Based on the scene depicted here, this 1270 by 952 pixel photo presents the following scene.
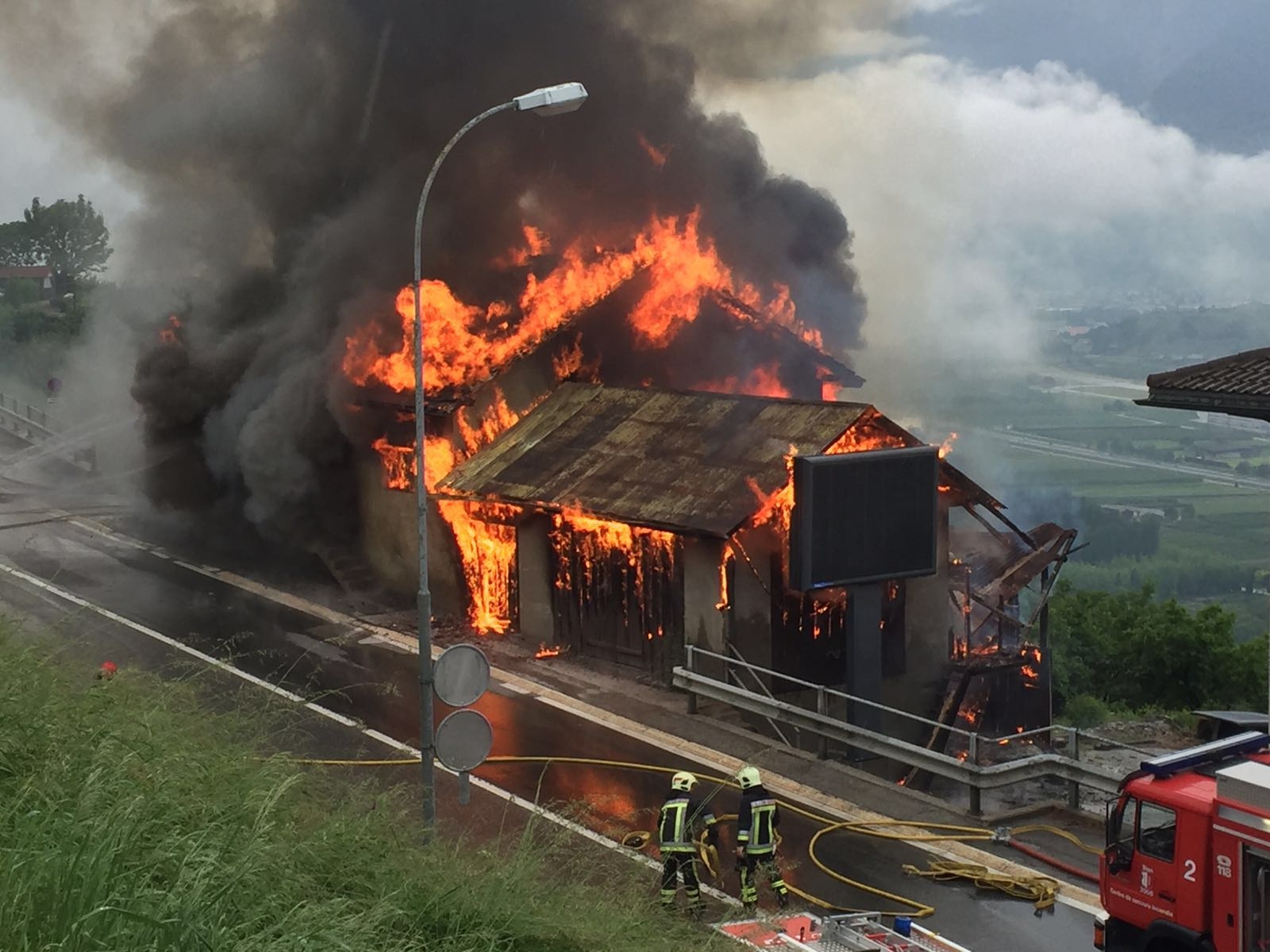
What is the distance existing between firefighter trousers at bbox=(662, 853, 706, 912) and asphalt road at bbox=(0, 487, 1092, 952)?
3.75 feet

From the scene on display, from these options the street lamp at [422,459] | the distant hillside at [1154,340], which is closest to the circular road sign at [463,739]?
the street lamp at [422,459]

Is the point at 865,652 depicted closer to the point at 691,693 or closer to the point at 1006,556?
the point at 691,693

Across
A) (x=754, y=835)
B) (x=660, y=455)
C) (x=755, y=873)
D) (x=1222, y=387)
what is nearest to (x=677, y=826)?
(x=754, y=835)

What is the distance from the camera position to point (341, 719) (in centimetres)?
1914

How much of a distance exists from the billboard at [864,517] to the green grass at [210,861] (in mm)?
7388

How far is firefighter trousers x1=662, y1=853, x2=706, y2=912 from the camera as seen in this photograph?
40.7 feet

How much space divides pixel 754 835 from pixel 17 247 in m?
92.5

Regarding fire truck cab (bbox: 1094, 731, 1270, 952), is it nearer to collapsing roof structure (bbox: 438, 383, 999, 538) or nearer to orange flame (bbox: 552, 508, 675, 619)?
collapsing roof structure (bbox: 438, 383, 999, 538)

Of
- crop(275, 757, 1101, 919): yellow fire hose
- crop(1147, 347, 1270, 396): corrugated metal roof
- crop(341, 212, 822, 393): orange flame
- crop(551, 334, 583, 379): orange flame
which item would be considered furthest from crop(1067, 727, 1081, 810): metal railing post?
crop(551, 334, 583, 379): orange flame

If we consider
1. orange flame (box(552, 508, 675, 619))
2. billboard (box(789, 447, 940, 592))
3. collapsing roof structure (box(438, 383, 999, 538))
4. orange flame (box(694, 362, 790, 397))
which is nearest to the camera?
billboard (box(789, 447, 940, 592))

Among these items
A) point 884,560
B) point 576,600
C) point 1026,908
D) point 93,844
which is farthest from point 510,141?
point 93,844

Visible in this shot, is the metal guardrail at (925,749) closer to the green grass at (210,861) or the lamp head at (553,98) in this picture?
the green grass at (210,861)

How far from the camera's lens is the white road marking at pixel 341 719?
46.0 ft

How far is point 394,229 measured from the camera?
2977 centimetres
